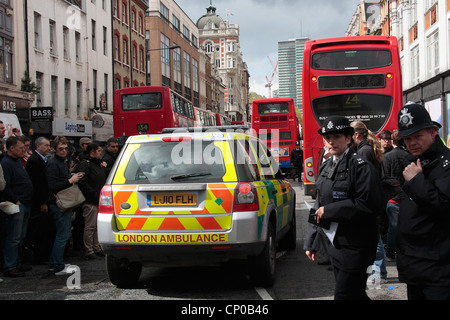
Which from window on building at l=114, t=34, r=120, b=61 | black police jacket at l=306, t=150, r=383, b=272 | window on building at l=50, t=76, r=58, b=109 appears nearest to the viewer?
black police jacket at l=306, t=150, r=383, b=272

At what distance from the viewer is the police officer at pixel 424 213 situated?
3238 mm

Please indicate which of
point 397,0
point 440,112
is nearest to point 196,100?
point 397,0

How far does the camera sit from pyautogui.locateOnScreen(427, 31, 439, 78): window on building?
29656 mm

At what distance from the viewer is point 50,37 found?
100ft

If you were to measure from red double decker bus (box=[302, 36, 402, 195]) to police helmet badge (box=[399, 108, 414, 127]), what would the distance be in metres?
9.65

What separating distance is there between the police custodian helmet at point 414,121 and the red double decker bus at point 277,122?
2669 centimetres

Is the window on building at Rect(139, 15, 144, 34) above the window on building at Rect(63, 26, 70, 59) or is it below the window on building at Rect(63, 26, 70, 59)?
above

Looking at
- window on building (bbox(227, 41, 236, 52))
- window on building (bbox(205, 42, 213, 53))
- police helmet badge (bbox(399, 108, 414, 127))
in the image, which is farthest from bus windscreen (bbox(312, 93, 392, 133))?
window on building (bbox(205, 42, 213, 53))

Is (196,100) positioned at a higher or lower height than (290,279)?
higher

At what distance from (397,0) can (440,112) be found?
735 inches

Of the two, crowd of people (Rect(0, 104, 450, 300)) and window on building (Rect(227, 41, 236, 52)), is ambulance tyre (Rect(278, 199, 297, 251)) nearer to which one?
crowd of people (Rect(0, 104, 450, 300))

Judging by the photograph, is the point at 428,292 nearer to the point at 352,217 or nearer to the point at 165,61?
the point at 352,217

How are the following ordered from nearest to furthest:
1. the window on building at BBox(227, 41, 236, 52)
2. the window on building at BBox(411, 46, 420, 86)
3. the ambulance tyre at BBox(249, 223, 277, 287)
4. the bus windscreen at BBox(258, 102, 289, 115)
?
the ambulance tyre at BBox(249, 223, 277, 287)
the bus windscreen at BBox(258, 102, 289, 115)
the window on building at BBox(411, 46, 420, 86)
the window on building at BBox(227, 41, 236, 52)
